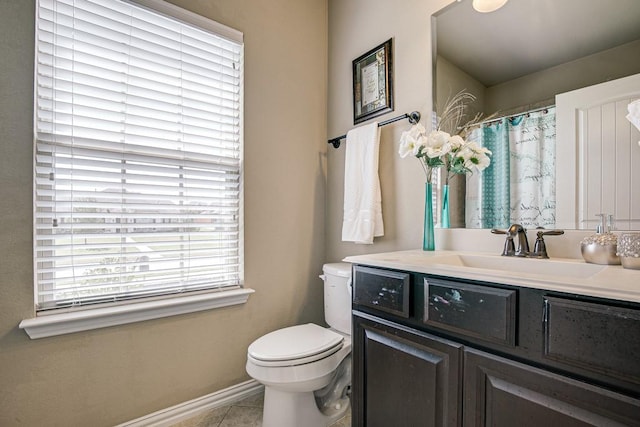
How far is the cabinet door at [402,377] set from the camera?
36.0 inches

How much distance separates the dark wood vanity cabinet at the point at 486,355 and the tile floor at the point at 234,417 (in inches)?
26.2

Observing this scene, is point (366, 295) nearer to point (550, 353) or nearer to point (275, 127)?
point (550, 353)

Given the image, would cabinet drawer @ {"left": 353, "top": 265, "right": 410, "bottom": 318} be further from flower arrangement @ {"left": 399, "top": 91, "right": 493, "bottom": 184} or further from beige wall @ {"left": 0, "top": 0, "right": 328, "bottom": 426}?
beige wall @ {"left": 0, "top": 0, "right": 328, "bottom": 426}

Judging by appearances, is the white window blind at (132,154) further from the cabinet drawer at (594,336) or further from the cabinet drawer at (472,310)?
the cabinet drawer at (594,336)

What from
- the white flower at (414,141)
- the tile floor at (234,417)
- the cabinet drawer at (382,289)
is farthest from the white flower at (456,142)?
the tile floor at (234,417)

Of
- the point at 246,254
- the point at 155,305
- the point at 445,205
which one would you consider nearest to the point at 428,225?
the point at 445,205

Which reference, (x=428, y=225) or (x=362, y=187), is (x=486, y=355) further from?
(x=362, y=187)

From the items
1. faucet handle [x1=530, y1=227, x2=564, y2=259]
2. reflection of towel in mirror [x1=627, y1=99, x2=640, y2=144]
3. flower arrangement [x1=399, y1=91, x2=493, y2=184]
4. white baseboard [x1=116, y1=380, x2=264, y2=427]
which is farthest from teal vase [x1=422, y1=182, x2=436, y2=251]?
white baseboard [x1=116, y1=380, x2=264, y2=427]

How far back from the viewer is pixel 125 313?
1411 mm

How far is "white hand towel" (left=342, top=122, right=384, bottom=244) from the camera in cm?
171

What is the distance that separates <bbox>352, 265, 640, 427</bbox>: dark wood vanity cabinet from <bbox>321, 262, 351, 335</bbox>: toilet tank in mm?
464

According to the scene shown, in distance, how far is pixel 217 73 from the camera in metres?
1.73

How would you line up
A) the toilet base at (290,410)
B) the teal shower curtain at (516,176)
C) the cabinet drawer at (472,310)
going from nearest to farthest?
1. the cabinet drawer at (472,310)
2. the teal shower curtain at (516,176)
3. the toilet base at (290,410)

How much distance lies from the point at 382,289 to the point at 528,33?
1.20 meters
